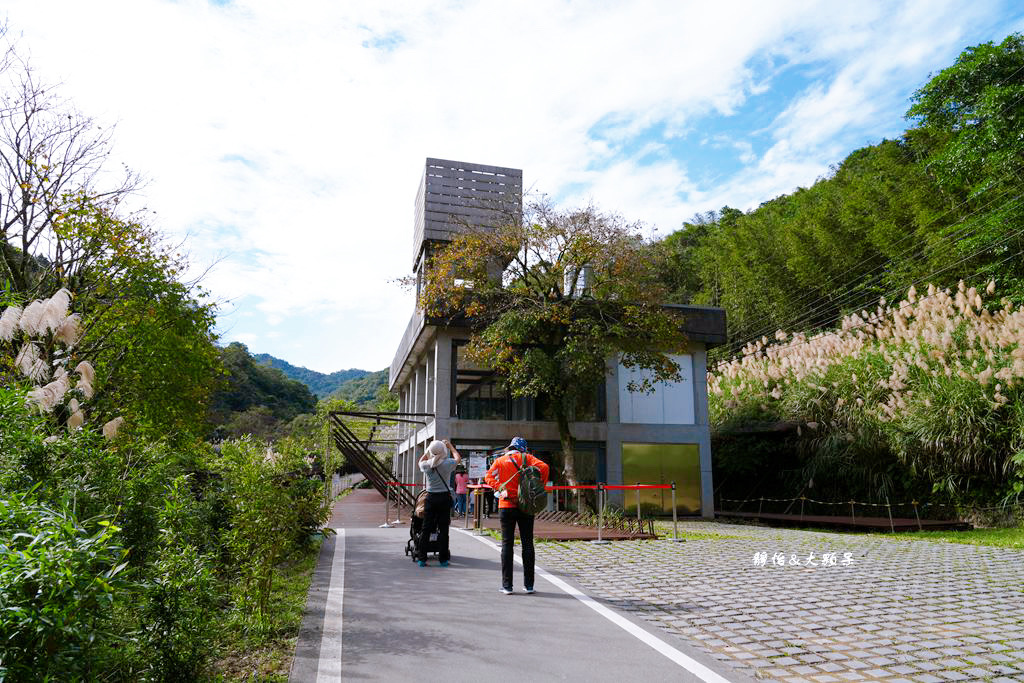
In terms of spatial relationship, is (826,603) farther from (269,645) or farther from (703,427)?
(703,427)

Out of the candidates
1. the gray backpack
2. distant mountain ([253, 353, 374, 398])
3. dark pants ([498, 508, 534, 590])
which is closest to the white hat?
the gray backpack

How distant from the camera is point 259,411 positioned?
181 ft

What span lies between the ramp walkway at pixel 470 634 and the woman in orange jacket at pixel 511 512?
0.22 m

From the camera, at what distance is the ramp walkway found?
4.79 m

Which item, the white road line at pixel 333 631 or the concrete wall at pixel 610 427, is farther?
the concrete wall at pixel 610 427

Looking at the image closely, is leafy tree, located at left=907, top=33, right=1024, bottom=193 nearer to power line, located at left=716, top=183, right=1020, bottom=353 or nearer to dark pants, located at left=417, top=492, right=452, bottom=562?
power line, located at left=716, top=183, right=1020, bottom=353

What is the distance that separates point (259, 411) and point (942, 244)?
152ft

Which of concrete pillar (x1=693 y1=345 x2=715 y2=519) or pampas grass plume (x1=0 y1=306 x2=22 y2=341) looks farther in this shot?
concrete pillar (x1=693 y1=345 x2=715 y2=519)

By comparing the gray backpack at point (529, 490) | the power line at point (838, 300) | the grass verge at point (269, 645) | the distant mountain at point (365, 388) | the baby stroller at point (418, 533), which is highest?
the distant mountain at point (365, 388)

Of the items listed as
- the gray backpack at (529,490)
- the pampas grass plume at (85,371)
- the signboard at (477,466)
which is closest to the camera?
the gray backpack at (529,490)

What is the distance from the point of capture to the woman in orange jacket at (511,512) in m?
7.38

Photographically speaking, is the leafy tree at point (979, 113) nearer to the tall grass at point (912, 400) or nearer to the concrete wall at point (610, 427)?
the tall grass at point (912, 400)

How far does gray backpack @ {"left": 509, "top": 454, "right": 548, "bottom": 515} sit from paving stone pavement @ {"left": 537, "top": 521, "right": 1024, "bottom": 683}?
1093mm

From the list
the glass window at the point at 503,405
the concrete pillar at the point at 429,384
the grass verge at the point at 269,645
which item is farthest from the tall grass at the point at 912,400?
the grass verge at the point at 269,645
